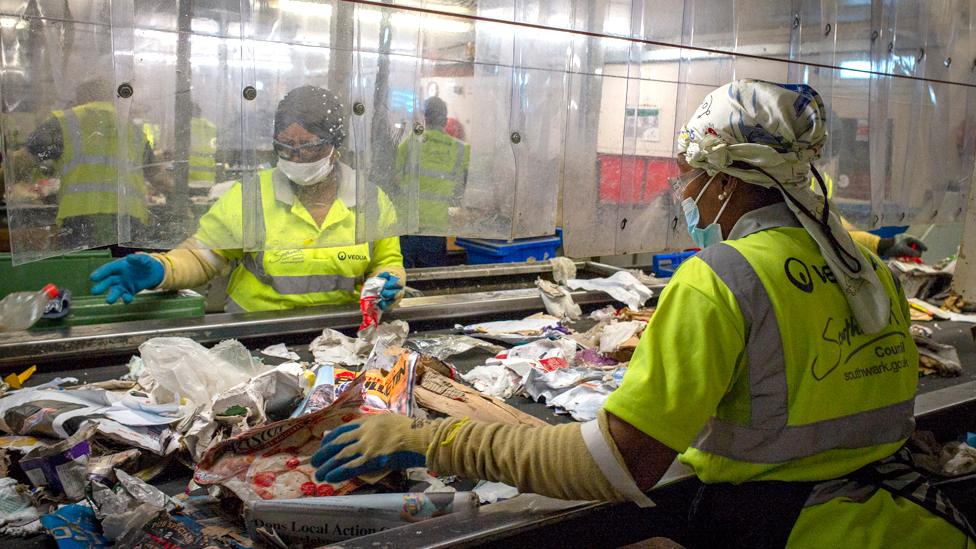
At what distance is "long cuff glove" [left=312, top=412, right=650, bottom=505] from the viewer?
4.47ft

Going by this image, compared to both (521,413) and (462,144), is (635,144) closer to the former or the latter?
(462,144)

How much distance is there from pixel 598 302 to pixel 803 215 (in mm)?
1977

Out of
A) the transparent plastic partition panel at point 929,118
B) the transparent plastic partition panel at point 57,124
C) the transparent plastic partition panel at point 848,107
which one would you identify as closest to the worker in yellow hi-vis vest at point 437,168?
the transparent plastic partition panel at point 57,124

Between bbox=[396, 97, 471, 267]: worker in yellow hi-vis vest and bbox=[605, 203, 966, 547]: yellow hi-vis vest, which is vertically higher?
bbox=[396, 97, 471, 267]: worker in yellow hi-vis vest

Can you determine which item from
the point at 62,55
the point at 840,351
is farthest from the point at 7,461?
the point at 840,351

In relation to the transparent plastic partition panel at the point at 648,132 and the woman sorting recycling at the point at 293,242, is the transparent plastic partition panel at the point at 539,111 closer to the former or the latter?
the transparent plastic partition panel at the point at 648,132

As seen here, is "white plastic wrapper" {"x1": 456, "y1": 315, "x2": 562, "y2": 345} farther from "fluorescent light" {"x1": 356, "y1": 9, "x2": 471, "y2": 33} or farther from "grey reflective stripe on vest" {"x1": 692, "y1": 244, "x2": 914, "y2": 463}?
"grey reflective stripe on vest" {"x1": 692, "y1": 244, "x2": 914, "y2": 463}

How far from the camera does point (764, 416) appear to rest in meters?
1.39

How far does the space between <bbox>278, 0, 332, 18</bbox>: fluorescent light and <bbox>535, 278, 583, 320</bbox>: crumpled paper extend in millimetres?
1510

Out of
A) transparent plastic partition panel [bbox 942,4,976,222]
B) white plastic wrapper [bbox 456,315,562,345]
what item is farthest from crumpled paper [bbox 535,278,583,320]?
transparent plastic partition panel [bbox 942,4,976,222]

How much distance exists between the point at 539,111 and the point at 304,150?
101 cm

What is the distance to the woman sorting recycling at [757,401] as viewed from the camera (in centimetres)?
133

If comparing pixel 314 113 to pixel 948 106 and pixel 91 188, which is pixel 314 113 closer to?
pixel 91 188

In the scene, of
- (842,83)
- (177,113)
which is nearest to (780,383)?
(177,113)
